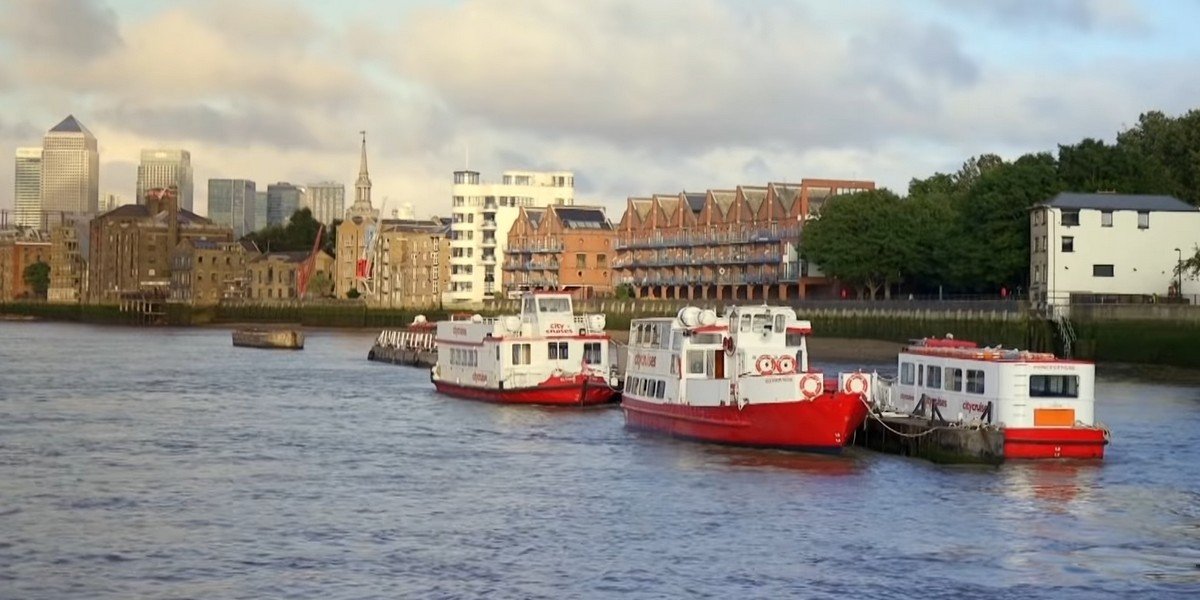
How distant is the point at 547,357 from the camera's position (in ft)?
273

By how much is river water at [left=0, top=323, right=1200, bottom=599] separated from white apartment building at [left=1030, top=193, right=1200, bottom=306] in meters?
43.5

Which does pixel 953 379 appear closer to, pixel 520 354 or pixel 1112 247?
pixel 520 354

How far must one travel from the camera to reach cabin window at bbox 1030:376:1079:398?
54.9m

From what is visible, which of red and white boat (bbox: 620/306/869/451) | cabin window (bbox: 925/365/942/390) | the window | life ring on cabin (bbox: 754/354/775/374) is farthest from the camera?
the window

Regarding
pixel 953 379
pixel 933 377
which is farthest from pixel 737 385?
pixel 953 379

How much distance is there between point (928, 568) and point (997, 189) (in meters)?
93.4

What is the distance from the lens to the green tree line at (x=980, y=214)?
127938 mm

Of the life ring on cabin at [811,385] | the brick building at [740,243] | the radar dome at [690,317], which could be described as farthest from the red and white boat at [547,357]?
the brick building at [740,243]

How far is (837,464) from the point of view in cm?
5606

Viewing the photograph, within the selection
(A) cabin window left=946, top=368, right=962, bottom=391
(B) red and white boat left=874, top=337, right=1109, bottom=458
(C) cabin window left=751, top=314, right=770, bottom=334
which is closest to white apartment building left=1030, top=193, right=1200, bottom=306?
(C) cabin window left=751, top=314, right=770, bottom=334

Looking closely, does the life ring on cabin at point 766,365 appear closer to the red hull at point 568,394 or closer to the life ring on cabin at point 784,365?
the life ring on cabin at point 784,365

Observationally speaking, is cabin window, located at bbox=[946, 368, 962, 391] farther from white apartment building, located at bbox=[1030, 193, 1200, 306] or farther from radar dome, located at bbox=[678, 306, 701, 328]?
white apartment building, located at bbox=[1030, 193, 1200, 306]

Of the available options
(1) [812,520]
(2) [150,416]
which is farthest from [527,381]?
(1) [812,520]

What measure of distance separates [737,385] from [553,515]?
49.2ft
